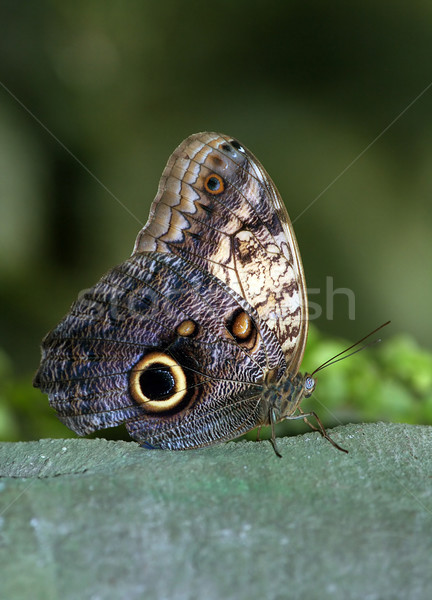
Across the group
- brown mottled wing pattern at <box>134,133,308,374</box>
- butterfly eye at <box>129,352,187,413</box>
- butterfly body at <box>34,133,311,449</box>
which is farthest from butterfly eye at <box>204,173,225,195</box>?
butterfly eye at <box>129,352,187,413</box>

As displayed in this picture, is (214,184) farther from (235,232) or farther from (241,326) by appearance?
(241,326)

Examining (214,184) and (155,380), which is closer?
(155,380)

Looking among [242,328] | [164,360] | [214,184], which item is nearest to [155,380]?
[164,360]

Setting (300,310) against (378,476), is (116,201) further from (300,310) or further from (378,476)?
(378,476)

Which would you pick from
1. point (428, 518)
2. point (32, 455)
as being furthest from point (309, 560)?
point (32, 455)

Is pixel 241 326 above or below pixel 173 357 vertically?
above

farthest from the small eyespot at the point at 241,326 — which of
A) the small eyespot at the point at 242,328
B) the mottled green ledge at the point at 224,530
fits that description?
the mottled green ledge at the point at 224,530

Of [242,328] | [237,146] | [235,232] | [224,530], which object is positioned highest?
[237,146]
